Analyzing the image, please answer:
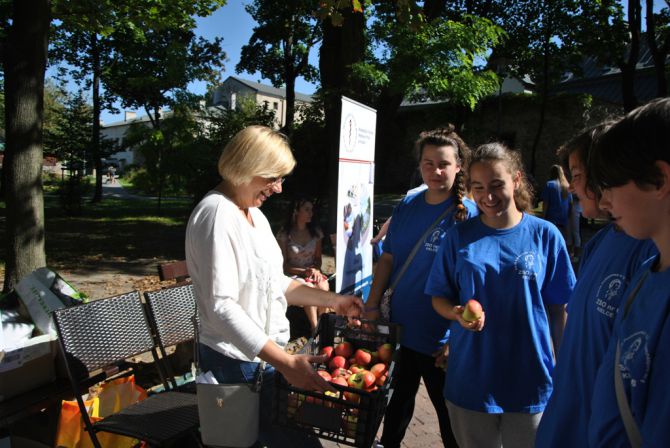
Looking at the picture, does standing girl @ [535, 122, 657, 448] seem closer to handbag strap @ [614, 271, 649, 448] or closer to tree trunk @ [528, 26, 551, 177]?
handbag strap @ [614, 271, 649, 448]

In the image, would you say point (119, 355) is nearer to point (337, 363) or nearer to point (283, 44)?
point (337, 363)

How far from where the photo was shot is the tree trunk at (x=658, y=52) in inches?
653

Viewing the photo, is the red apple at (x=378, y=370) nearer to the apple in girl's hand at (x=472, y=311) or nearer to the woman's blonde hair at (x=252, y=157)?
the apple in girl's hand at (x=472, y=311)

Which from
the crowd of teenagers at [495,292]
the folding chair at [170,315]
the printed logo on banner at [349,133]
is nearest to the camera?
the crowd of teenagers at [495,292]

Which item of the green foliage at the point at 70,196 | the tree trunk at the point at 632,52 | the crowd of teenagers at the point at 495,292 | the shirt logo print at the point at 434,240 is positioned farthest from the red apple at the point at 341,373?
the tree trunk at the point at 632,52

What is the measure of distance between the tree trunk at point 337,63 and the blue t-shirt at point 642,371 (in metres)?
7.11

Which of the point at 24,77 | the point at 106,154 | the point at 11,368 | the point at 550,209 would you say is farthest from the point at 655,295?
the point at 106,154

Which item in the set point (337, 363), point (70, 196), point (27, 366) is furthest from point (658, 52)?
point (70, 196)

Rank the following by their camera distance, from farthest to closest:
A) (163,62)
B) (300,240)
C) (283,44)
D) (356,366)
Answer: (283,44)
(163,62)
(300,240)
(356,366)

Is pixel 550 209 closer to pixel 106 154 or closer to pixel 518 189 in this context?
pixel 518 189

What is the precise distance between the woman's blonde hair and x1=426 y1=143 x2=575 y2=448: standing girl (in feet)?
3.05

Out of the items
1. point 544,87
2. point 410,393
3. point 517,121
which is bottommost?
point 410,393

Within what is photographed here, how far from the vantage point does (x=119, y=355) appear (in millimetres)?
2957

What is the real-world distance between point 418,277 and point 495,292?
61 cm
